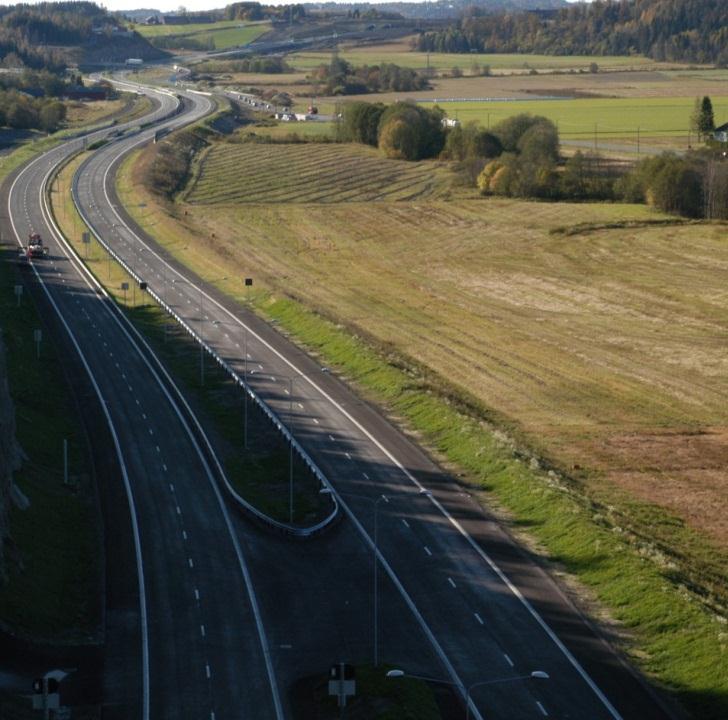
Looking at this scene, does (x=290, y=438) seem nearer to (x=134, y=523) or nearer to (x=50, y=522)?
(x=134, y=523)

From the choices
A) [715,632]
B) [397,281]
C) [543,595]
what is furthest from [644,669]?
[397,281]

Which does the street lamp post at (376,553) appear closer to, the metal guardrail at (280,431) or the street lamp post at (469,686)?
the metal guardrail at (280,431)

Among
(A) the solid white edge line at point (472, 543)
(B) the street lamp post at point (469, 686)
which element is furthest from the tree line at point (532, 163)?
(B) the street lamp post at point (469, 686)

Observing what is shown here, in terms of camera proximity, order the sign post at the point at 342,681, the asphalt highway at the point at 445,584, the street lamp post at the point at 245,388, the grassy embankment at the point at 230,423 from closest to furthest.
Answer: the sign post at the point at 342,681 < the asphalt highway at the point at 445,584 < the grassy embankment at the point at 230,423 < the street lamp post at the point at 245,388

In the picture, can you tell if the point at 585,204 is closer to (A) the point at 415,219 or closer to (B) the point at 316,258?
(A) the point at 415,219

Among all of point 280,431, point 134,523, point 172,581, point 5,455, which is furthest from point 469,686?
point 280,431

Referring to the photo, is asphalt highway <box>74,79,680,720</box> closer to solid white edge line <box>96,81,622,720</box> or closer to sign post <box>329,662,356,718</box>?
solid white edge line <box>96,81,622,720</box>
